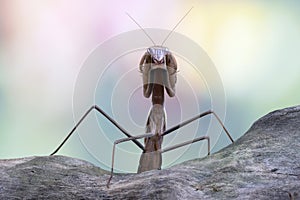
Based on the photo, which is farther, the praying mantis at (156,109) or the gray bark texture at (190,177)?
Result: the praying mantis at (156,109)

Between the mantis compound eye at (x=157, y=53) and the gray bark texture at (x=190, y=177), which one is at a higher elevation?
the mantis compound eye at (x=157, y=53)

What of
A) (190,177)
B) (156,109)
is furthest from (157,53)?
(190,177)

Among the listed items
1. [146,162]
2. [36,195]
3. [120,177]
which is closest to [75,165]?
[120,177]

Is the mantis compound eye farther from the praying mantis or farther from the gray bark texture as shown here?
the gray bark texture

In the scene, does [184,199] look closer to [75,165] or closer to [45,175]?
[45,175]

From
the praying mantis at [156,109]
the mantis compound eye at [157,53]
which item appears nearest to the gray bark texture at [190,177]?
the praying mantis at [156,109]

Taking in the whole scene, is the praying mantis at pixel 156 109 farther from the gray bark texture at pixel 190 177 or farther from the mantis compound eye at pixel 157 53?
the gray bark texture at pixel 190 177

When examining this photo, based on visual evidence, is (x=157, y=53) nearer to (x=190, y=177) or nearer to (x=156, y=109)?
(x=156, y=109)
